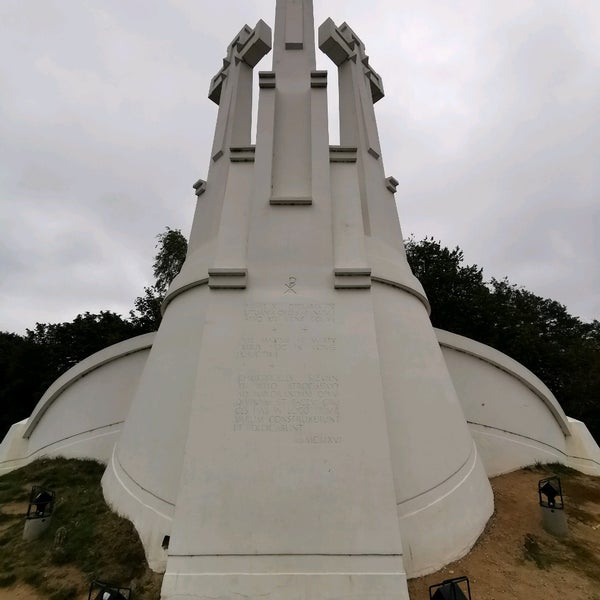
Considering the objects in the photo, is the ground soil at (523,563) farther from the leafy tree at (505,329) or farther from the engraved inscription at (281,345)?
the leafy tree at (505,329)

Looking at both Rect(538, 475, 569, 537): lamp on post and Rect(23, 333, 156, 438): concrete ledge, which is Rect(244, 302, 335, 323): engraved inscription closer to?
Rect(538, 475, 569, 537): lamp on post

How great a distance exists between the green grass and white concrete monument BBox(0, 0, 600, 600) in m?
0.33

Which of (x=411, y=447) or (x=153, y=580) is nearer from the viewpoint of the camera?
(x=153, y=580)

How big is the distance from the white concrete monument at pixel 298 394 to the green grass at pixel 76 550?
334 millimetres

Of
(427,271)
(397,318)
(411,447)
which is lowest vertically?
(411,447)

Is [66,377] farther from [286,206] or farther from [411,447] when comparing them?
[411,447]

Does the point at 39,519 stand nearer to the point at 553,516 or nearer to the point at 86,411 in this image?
the point at 86,411

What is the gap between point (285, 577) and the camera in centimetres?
459

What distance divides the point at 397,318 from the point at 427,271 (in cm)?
1693

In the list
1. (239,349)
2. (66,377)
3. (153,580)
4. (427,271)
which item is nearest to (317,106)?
(239,349)

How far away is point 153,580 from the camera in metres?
5.13

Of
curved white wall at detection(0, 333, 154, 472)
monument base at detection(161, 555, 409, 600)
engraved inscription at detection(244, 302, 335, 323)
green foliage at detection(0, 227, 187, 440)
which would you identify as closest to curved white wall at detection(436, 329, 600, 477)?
engraved inscription at detection(244, 302, 335, 323)

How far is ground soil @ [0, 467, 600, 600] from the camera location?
5148mm

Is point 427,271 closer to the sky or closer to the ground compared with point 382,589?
closer to the sky
